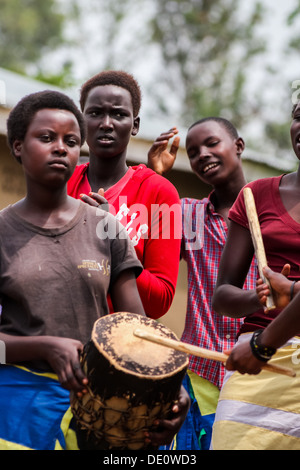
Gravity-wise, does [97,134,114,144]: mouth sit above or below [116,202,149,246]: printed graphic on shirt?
above

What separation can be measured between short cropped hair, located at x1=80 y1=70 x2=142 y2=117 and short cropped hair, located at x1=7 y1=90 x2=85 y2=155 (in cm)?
90

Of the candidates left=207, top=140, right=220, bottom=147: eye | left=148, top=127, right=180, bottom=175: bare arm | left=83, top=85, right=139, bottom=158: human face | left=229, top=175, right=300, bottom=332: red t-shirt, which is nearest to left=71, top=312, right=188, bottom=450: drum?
left=229, top=175, right=300, bottom=332: red t-shirt

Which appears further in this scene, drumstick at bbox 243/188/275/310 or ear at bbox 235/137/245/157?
ear at bbox 235/137/245/157

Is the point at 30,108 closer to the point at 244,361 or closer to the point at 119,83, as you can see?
the point at 119,83

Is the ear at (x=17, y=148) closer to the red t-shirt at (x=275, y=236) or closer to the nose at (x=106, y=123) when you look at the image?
the nose at (x=106, y=123)

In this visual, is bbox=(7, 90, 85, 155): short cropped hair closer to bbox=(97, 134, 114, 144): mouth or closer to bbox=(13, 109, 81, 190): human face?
bbox=(13, 109, 81, 190): human face

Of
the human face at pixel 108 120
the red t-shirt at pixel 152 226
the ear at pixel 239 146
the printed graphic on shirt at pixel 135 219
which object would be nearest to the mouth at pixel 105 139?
the human face at pixel 108 120

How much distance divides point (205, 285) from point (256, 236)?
1.20 m

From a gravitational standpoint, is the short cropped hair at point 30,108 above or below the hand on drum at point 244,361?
above

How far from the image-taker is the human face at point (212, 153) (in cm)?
456

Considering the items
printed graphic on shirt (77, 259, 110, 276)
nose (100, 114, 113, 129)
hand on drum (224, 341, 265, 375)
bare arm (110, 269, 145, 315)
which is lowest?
hand on drum (224, 341, 265, 375)

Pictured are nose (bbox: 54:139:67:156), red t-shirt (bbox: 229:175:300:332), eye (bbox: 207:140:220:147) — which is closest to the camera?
nose (bbox: 54:139:67:156)

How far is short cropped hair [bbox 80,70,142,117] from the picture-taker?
3988mm

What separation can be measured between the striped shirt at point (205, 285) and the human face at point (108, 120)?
79 cm
